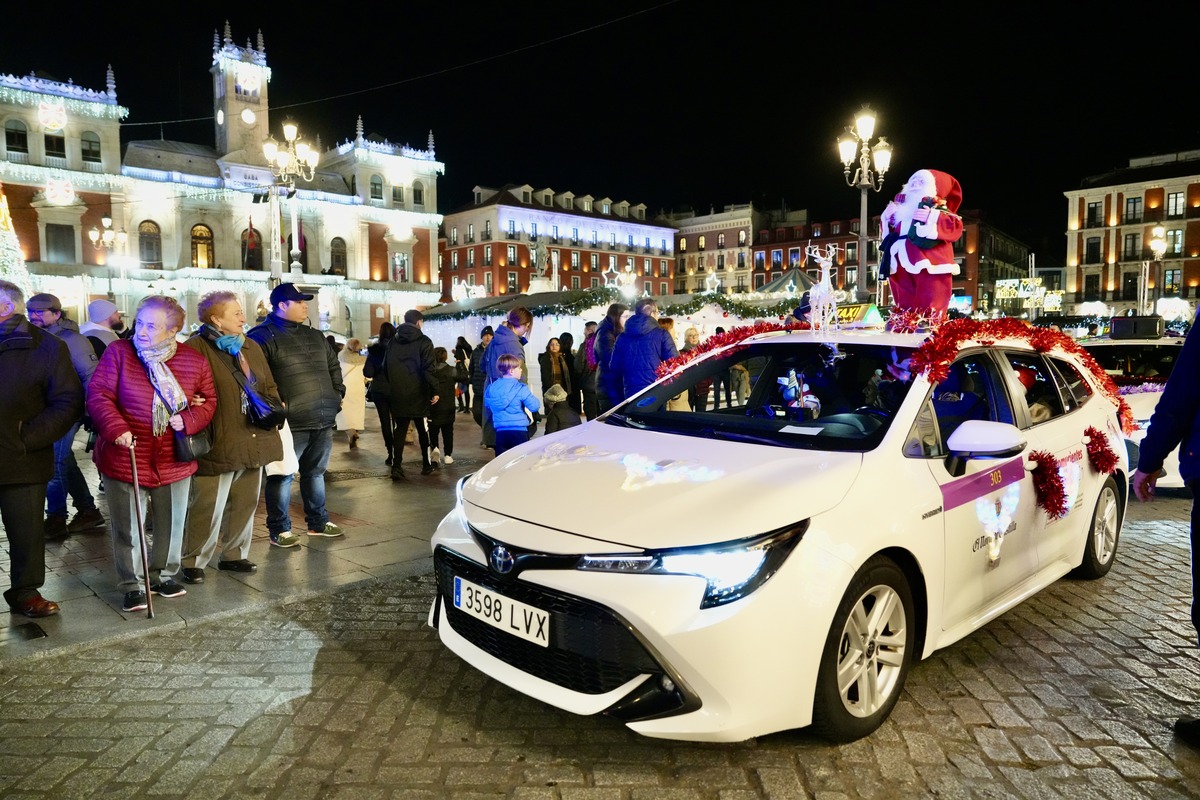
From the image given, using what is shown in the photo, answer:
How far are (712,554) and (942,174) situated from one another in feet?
16.8

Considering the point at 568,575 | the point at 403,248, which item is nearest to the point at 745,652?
the point at 568,575

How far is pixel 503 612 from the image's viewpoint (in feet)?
9.48

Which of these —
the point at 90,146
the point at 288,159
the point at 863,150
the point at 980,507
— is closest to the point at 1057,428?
the point at 980,507

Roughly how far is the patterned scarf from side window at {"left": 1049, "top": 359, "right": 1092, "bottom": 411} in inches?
204

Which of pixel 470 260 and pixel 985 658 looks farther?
pixel 470 260

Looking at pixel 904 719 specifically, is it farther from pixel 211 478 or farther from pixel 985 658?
pixel 211 478

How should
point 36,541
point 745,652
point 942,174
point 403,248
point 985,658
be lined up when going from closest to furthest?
point 745,652 → point 985,658 → point 36,541 → point 942,174 → point 403,248

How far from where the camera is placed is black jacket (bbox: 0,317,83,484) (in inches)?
157

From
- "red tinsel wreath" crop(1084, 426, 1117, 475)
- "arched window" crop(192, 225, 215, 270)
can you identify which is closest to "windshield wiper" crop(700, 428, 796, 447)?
"red tinsel wreath" crop(1084, 426, 1117, 475)

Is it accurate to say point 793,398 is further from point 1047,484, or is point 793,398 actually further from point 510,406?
point 510,406

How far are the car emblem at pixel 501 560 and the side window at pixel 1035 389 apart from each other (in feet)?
9.37

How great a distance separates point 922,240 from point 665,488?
4.34 metres

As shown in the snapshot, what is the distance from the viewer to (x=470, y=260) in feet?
228

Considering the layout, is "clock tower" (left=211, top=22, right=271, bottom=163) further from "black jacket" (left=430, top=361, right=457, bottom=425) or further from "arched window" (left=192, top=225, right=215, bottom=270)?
"black jacket" (left=430, top=361, right=457, bottom=425)
